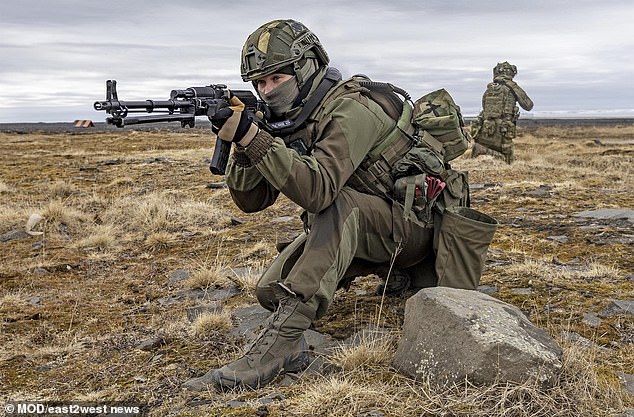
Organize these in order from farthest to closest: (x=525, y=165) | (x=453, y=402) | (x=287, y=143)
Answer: (x=525, y=165), (x=287, y=143), (x=453, y=402)

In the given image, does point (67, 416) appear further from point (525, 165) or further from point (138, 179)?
point (525, 165)

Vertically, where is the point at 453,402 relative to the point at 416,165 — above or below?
below

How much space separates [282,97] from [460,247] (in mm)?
1473

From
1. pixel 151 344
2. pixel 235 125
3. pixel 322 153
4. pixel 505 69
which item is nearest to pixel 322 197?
pixel 322 153

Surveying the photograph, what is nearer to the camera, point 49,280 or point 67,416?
point 67,416

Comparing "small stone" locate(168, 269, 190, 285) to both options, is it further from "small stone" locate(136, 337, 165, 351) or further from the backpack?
the backpack

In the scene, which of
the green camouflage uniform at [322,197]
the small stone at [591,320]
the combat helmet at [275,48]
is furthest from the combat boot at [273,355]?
the small stone at [591,320]

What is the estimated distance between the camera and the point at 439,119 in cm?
417

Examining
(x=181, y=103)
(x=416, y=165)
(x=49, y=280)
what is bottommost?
(x=49, y=280)

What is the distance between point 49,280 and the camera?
6418mm

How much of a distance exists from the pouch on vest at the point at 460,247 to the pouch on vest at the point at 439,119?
0.46m

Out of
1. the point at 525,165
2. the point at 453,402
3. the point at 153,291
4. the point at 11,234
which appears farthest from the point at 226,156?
the point at 525,165

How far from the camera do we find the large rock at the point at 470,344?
304 cm

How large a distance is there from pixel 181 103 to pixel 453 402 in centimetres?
216
